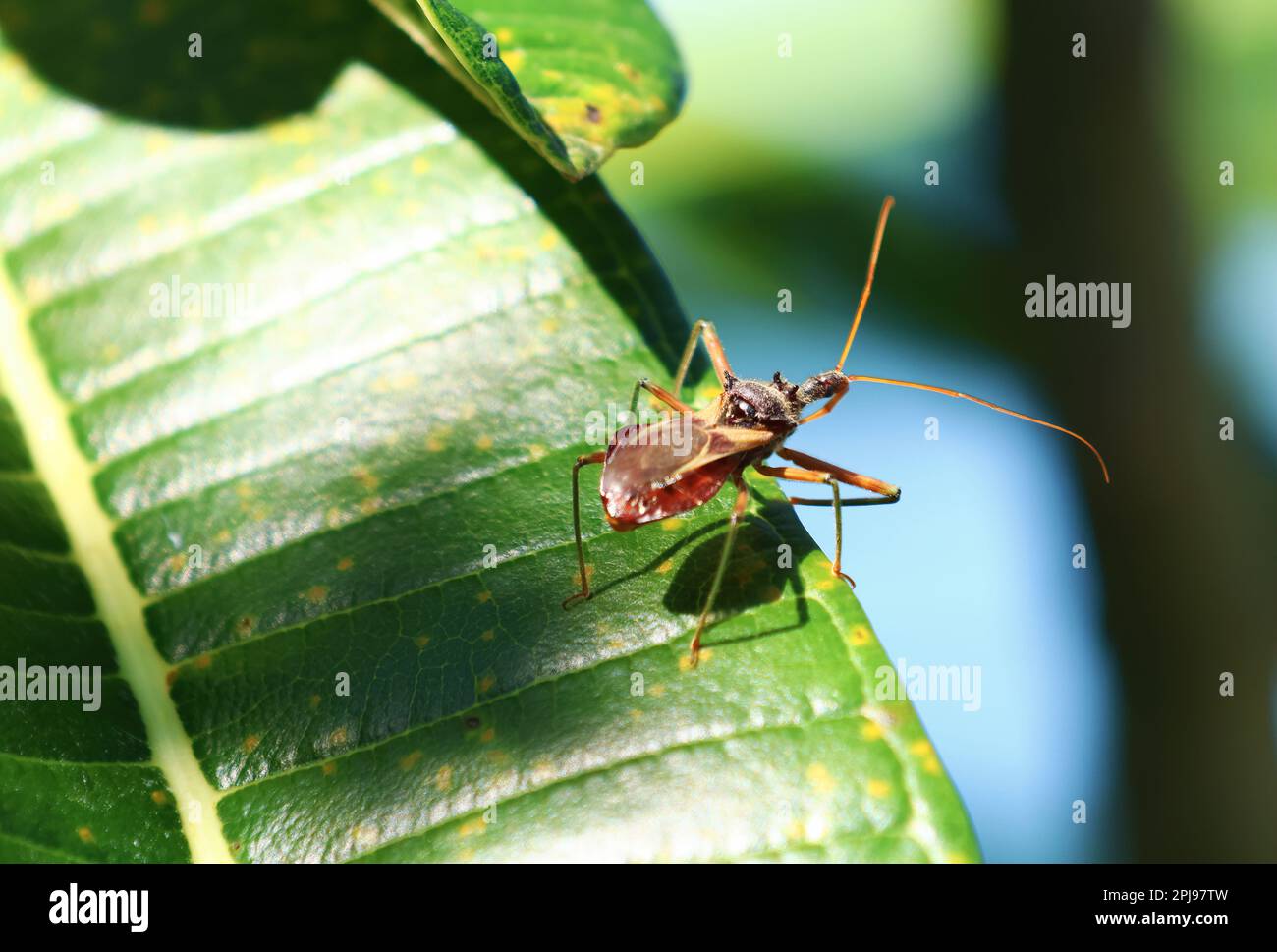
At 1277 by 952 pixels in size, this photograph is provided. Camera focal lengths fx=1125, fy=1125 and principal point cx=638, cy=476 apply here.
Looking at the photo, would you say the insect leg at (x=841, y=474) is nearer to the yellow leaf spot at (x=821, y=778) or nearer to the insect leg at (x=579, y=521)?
the insect leg at (x=579, y=521)

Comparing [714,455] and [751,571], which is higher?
[714,455]

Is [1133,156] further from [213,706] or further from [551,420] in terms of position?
[213,706]

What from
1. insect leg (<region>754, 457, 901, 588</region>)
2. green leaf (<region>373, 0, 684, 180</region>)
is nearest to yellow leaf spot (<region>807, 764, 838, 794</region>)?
green leaf (<region>373, 0, 684, 180</region>)

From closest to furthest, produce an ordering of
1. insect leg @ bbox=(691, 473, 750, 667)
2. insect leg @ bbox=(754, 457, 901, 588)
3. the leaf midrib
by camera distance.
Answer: the leaf midrib
insect leg @ bbox=(691, 473, 750, 667)
insect leg @ bbox=(754, 457, 901, 588)

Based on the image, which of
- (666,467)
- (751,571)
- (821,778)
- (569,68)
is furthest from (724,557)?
(569,68)

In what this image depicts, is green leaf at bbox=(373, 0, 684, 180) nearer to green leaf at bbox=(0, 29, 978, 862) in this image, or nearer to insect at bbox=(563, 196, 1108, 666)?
green leaf at bbox=(0, 29, 978, 862)

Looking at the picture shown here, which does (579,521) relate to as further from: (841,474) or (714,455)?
(841,474)

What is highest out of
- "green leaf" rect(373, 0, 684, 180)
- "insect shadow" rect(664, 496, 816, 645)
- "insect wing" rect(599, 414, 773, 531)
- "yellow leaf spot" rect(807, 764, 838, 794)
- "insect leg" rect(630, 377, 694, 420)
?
"green leaf" rect(373, 0, 684, 180)

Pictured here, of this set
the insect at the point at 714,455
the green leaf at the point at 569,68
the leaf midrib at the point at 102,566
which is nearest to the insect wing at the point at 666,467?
the insect at the point at 714,455
